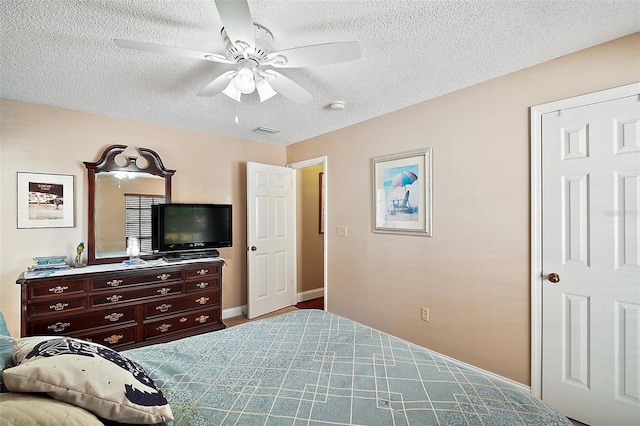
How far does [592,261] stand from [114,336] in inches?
152

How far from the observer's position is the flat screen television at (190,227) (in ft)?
10.5

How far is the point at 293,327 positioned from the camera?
74.4 inches

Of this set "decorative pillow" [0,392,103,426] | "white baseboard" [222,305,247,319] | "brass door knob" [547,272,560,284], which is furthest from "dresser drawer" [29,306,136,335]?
"brass door knob" [547,272,560,284]

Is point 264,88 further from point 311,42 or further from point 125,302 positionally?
point 125,302

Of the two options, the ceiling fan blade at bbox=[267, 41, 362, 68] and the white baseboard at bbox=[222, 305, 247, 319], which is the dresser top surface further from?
the ceiling fan blade at bbox=[267, 41, 362, 68]

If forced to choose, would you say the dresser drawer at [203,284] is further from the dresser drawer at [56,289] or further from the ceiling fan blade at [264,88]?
the ceiling fan blade at [264,88]

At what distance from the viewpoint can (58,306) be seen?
2.43m

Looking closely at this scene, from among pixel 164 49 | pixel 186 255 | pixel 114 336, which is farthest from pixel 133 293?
pixel 164 49

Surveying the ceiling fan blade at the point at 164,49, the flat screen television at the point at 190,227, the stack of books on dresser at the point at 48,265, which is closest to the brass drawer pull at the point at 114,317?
the stack of books on dresser at the point at 48,265

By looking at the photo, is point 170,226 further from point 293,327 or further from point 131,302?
point 293,327

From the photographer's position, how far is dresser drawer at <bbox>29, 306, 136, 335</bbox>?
2361mm

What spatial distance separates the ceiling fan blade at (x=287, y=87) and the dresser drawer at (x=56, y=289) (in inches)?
95.5

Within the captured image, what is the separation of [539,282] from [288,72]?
2413mm

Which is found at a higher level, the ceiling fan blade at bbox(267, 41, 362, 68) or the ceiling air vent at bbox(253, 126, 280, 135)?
the ceiling air vent at bbox(253, 126, 280, 135)
